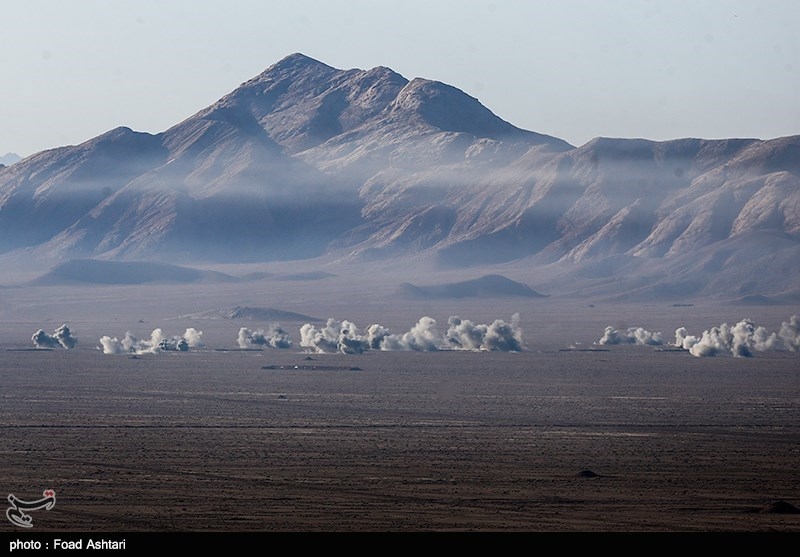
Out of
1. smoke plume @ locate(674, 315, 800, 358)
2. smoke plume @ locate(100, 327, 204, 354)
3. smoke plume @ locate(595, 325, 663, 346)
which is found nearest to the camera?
smoke plume @ locate(674, 315, 800, 358)

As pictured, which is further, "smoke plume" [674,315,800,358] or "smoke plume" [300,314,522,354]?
Result: "smoke plume" [300,314,522,354]

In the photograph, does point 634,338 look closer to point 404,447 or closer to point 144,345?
point 144,345

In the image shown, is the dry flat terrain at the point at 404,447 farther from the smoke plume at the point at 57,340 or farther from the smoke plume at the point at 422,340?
the smoke plume at the point at 57,340

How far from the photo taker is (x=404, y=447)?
5525cm

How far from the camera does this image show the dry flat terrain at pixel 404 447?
1564 inches

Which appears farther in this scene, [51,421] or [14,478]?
[51,421]

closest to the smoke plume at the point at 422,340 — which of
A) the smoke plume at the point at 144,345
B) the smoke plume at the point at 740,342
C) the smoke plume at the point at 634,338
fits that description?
the smoke plume at the point at 144,345

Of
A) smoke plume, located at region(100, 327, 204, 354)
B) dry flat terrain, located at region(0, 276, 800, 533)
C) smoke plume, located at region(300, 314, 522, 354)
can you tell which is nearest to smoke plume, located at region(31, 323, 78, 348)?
smoke plume, located at region(100, 327, 204, 354)

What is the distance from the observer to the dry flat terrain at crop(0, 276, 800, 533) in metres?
39.7

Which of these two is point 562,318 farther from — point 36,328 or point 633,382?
point 633,382

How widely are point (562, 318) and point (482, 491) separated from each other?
154 m

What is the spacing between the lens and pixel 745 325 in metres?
132

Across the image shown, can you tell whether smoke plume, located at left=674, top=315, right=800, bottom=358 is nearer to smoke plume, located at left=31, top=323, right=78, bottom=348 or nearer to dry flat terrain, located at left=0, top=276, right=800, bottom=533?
dry flat terrain, located at left=0, top=276, right=800, bottom=533
